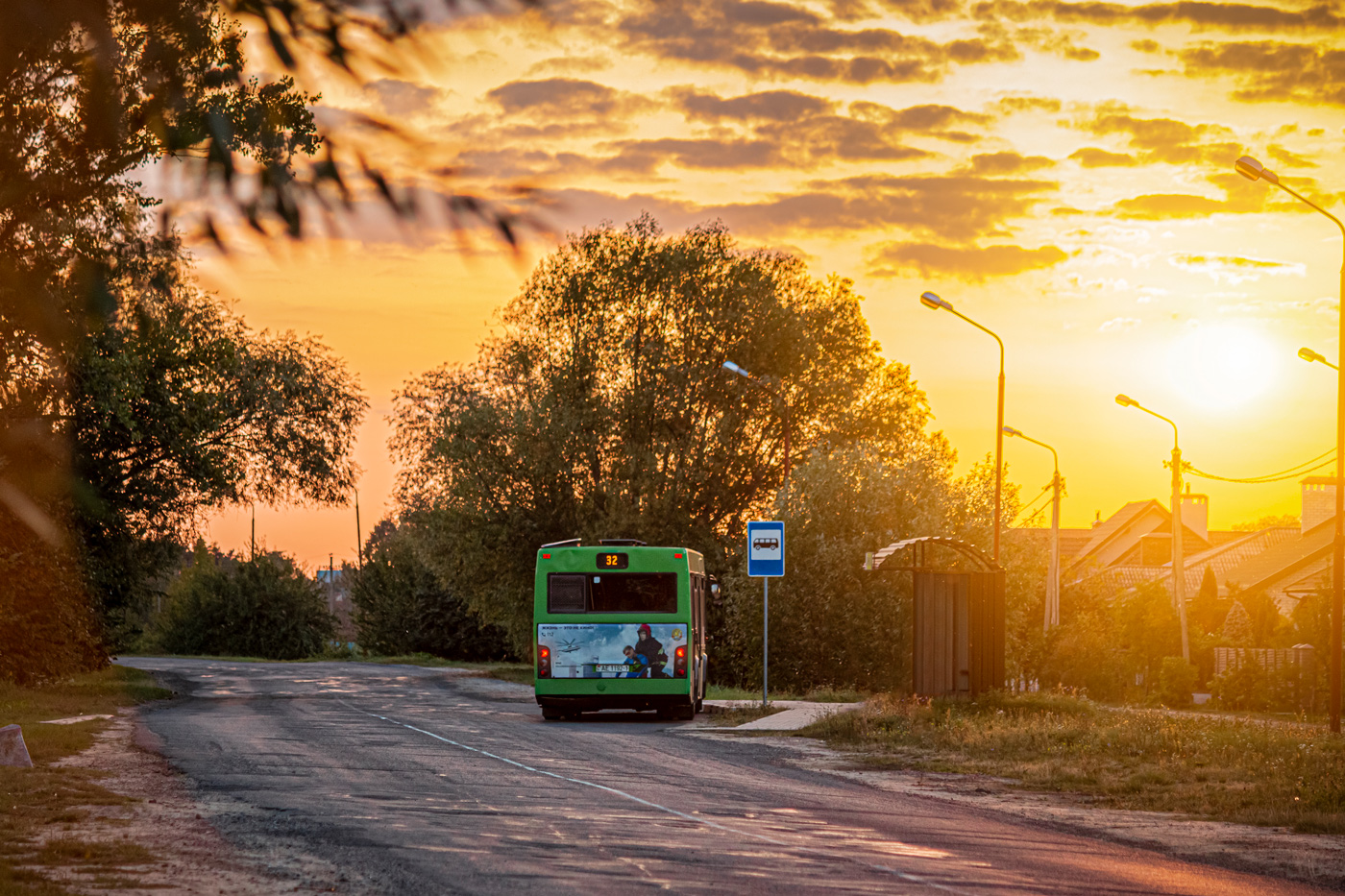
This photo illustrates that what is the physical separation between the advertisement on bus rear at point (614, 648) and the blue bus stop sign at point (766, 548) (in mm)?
1761

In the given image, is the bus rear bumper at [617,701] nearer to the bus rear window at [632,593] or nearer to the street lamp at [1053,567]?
the bus rear window at [632,593]

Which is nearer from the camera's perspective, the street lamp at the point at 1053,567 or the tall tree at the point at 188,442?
the tall tree at the point at 188,442

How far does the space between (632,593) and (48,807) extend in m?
14.2

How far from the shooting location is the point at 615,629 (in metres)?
25.4

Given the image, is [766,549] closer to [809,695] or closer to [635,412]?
[809,695]

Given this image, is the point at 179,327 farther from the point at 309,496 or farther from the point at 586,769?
the point at 309,496

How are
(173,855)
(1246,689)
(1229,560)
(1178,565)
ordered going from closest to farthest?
1. (173,855)
2. (1246,689)
3. (1178,565)
4. (1229,560)

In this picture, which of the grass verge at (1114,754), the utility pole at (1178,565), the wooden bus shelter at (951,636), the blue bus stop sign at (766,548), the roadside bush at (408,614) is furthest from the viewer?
the roadside bush at (408,614)

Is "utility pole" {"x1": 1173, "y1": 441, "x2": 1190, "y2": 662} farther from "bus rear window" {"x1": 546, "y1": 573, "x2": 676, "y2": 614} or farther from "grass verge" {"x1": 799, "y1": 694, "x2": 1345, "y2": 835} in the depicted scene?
"bus rear window" {"x1": 546, "y1": 573, "x2": 676, "y2": 614}

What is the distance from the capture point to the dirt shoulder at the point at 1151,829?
10594 mm

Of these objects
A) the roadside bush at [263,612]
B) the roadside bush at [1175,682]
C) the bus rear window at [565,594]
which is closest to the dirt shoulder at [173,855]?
the bus rear window at [565,594]

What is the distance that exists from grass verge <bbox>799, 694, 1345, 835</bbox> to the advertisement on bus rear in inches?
152

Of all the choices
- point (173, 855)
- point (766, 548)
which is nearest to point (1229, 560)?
point (766, 548)

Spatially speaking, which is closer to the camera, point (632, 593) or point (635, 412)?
point (632, 593)
